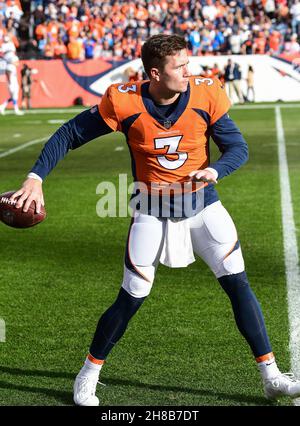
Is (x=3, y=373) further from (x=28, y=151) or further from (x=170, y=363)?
(x=28, y=151)

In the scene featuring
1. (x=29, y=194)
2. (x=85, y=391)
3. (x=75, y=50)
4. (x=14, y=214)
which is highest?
(x=29, y=194)

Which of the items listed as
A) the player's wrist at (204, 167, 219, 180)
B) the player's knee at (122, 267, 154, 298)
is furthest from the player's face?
the player's knee at (122, 267, 154, 298)

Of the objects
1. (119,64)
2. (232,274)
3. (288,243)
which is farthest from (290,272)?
(119,64)

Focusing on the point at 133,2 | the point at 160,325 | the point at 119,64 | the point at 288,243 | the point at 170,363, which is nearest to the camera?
the point at 170,363

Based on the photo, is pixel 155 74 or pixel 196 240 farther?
pixel 196 240

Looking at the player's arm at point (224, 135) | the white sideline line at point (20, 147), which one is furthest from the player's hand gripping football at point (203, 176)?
the white sideline line at point (20, 147)

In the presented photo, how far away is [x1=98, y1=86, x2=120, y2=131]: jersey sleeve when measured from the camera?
15.4 ft

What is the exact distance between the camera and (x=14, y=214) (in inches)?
180

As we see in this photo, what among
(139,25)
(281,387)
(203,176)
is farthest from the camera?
(139,25)

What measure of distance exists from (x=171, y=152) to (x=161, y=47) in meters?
0.53

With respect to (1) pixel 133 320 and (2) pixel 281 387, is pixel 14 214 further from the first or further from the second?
(1) pixel 133 320

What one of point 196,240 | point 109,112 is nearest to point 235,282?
point 196,240

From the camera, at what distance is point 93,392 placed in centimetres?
474
